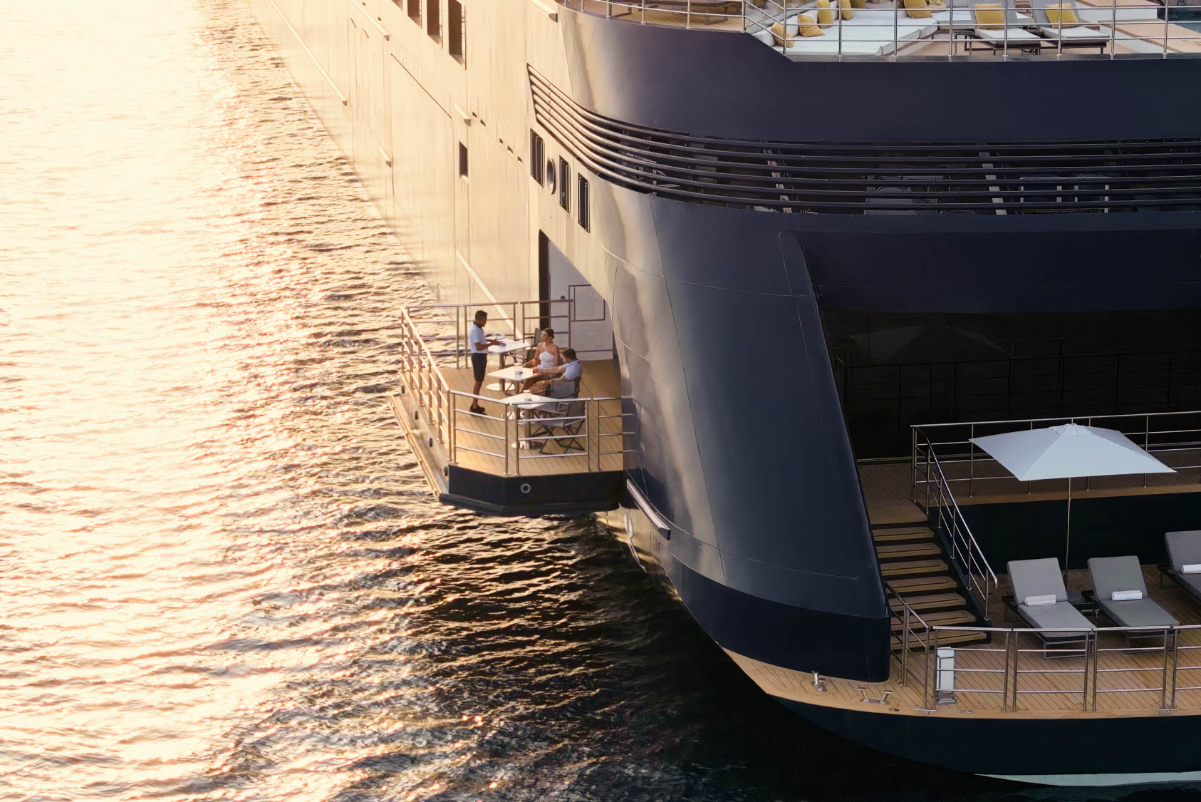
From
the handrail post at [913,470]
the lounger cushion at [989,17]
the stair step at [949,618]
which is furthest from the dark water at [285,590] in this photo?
the lounger cushion at [989,17]

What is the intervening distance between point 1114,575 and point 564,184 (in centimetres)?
764

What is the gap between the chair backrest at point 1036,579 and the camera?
19.0m

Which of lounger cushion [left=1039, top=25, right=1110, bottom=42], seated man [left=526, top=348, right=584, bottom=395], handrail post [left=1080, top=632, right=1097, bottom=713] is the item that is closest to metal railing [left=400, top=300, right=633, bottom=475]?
seated man [left=526, top=348, right=584, bottom=395]

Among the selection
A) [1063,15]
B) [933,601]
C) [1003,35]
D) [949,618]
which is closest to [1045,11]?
[1063,15]

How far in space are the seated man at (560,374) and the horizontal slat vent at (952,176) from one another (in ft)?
10.8

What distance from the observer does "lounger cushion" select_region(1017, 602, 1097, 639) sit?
60.1 feet

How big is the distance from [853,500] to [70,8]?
55022mm

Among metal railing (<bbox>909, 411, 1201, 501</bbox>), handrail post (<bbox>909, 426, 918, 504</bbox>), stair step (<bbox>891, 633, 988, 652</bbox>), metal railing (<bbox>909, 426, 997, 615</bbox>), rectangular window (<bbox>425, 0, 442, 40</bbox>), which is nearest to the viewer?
stair step (<bbox>891, 633, 988, 652</bbox>)

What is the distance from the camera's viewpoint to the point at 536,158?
917 inches

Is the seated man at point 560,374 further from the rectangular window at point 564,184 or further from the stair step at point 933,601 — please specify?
the stair step at point 933,601

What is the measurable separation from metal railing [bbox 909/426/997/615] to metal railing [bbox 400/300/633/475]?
334 cm

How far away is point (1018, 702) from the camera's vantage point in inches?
682

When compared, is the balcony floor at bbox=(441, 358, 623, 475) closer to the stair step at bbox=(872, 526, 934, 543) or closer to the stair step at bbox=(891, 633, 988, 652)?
the stair step at bbox=(872, 526, 934, 543)

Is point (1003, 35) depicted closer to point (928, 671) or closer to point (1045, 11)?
point (1045, 11)
